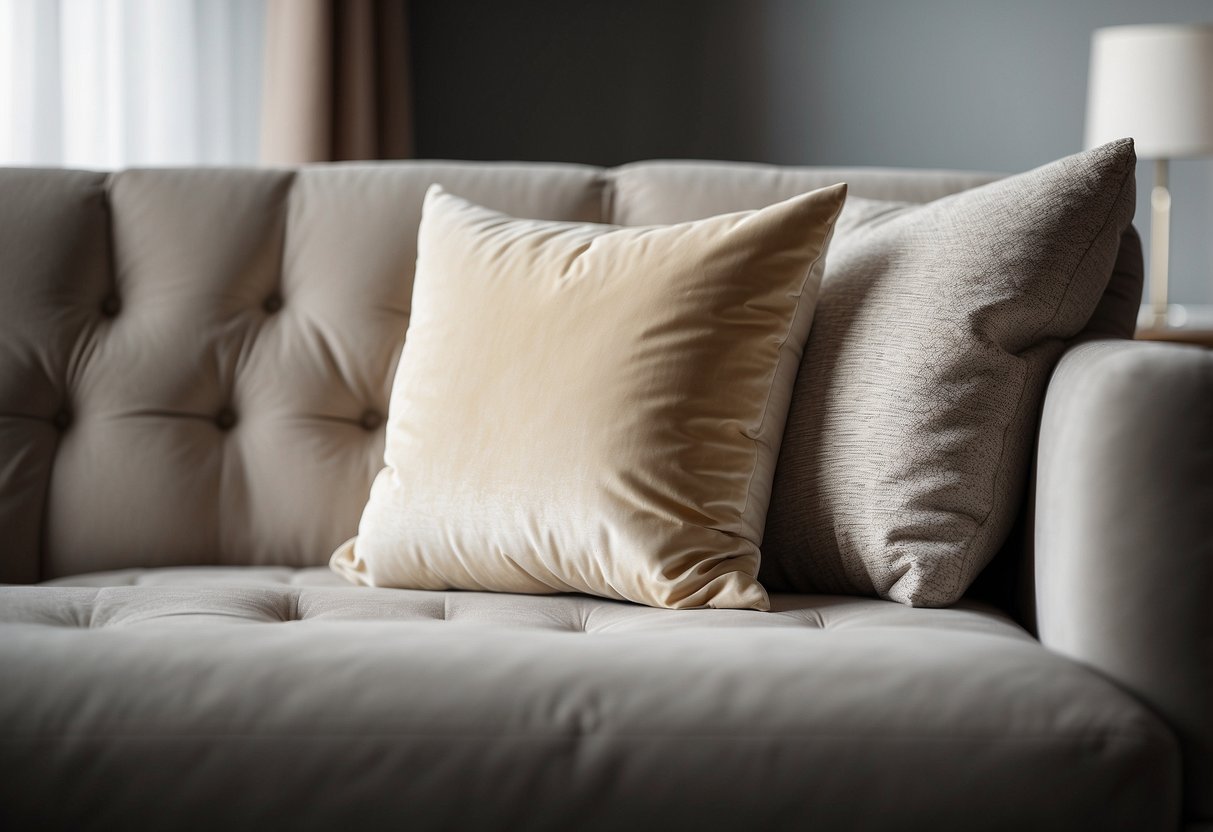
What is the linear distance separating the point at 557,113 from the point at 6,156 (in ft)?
4.62

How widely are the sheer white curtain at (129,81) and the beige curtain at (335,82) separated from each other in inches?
2.7

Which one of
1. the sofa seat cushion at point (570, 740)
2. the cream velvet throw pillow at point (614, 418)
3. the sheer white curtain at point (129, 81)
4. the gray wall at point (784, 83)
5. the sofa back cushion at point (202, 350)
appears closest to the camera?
the sofa seat cushion at point (570, 740)

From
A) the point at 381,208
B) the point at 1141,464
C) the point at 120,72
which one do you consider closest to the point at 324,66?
the point at 120,72

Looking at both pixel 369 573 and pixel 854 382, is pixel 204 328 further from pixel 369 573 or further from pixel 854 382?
pixel 854 382

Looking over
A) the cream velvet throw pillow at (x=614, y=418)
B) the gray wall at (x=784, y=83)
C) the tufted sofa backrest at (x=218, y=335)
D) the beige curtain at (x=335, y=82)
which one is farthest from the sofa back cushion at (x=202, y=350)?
the gray wall at (x=784, y=83)

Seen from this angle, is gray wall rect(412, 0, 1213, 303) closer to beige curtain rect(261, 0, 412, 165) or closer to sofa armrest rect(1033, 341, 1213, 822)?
beige curtain rect(261, 0, 412, 165)

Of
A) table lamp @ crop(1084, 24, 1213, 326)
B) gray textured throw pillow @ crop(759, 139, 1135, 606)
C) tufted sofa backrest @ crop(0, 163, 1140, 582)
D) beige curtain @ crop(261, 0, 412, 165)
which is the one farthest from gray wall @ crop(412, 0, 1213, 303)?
gray textured throw pillow @ crop(759, 139, 1135, 606)

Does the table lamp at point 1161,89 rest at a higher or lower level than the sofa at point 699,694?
higher

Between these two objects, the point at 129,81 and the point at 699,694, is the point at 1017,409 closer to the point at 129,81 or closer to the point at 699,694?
the point at 699,694

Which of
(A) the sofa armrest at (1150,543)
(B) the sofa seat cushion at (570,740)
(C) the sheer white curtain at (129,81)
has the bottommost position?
(B) the sofa seat cushion at (570,740)

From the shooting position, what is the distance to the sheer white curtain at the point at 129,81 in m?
1.90

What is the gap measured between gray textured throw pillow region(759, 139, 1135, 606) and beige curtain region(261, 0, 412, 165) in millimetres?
1643

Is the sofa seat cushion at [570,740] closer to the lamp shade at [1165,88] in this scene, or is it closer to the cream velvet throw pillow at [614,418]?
the cream velvet throw pillow at [614,418]

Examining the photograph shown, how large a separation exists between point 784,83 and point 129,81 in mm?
1553
